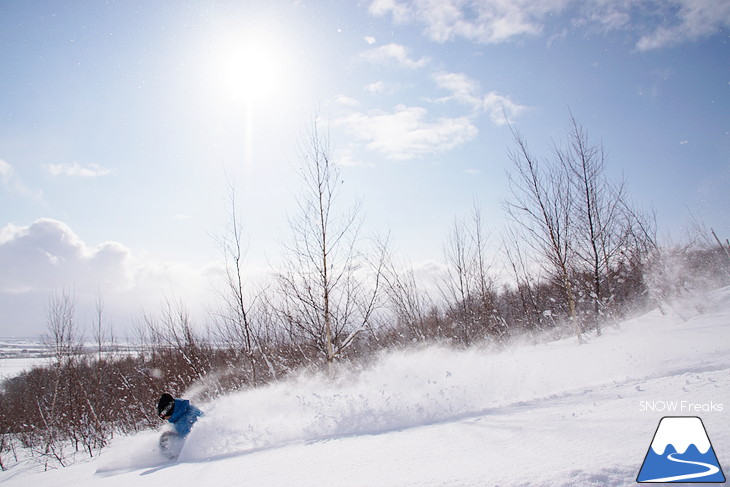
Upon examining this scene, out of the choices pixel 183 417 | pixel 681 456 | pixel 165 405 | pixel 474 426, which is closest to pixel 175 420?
pixel 183 417

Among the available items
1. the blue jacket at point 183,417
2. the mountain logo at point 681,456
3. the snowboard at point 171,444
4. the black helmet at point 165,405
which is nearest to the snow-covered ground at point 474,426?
the mountain logo at point 681,456

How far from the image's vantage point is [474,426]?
4.07 metres

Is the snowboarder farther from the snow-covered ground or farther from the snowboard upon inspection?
the snow-covered ground

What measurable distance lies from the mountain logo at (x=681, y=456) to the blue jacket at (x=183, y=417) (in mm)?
7068

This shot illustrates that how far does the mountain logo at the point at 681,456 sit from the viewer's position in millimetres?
2109

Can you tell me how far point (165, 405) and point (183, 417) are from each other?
52cm

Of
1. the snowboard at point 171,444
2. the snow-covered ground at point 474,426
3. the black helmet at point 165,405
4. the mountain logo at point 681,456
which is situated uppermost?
the black helmet at point 165,405

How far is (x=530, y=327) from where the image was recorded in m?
18.8

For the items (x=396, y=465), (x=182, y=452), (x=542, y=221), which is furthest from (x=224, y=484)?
(x=542, y=221)

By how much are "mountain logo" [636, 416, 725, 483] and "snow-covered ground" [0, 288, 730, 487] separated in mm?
71

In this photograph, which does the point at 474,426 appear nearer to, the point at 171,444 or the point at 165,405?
the point at 171,444

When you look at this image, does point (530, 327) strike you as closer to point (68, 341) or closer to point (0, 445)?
point (68, 341)

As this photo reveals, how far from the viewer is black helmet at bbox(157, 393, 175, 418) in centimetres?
670

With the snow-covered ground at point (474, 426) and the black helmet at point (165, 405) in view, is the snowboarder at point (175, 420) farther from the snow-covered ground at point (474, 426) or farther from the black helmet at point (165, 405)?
the snow-covered ground at point (474, 426)
